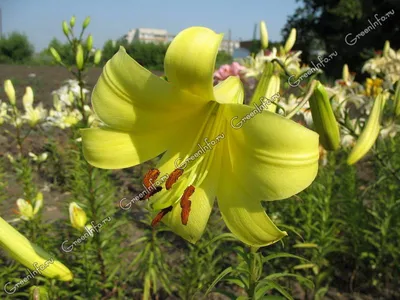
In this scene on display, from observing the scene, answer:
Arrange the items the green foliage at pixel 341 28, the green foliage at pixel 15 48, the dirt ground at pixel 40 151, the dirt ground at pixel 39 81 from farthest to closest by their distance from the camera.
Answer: the green foliage at pixel 15 48 → the green foliage at pixel 341 28 → the dirt ground at pixel 39 81 → the dirt ground at pixel 40 151

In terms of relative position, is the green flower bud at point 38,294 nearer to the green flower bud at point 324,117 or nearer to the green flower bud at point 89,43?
the green flower bud at point 324,117

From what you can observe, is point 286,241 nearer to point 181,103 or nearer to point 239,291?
point 239,291

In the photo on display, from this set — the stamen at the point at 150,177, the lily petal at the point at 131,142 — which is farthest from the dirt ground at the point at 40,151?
the stamen at the point at 150,177

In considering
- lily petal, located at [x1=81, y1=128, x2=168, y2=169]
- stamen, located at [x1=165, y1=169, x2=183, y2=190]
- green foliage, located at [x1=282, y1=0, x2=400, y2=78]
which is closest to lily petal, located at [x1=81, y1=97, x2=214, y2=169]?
lily petal, located at [x1=81, y1=128, x2=168, y2=169]

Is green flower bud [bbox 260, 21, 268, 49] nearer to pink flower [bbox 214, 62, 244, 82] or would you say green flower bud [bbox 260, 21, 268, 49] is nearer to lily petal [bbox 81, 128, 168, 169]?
pink flower [bbox 214, 62, 244, 82]

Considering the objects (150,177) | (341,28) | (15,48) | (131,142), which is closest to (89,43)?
(131,142)

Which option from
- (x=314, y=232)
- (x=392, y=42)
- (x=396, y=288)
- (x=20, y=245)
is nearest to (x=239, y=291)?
(x=314, y=232)
